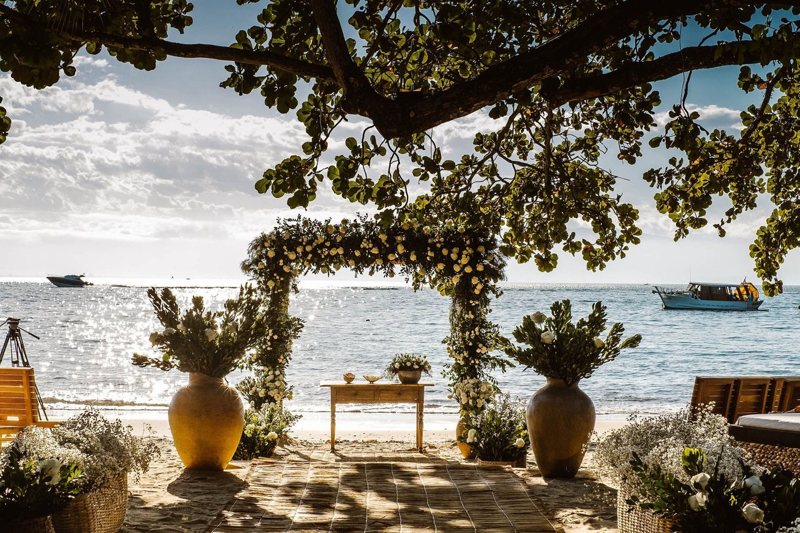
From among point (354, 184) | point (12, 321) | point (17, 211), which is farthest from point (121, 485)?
point (17, 211)

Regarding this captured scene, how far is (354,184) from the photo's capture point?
11.8ft

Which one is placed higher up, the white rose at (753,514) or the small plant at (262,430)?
the white rose at (753,514)

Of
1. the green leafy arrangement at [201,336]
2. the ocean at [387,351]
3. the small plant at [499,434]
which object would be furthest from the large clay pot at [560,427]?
the ocean at [387,351]

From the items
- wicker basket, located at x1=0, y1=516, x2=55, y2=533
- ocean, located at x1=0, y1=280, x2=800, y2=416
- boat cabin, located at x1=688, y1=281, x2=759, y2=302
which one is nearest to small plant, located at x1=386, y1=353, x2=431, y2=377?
wicker basket, located at x1=0, y1=516, x2=55, y2=533

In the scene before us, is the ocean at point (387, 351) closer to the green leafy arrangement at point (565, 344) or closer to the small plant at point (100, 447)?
the green leafy arrangement at point (565, 344)

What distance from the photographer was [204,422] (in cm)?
657

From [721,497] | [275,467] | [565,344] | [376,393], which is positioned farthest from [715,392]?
[376,393]

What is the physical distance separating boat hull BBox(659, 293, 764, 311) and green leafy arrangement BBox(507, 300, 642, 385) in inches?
2018

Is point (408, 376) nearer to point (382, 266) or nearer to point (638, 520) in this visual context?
point (382, 266)

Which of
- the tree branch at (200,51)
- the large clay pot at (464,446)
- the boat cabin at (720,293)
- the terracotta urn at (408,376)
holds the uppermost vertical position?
the tree branch at (200,51)

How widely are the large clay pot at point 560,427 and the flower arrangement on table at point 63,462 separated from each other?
3.39 m

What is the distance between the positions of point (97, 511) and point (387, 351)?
28564mm

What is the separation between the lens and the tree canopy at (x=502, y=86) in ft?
9.20

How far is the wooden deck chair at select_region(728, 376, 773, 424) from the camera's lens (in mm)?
6195
